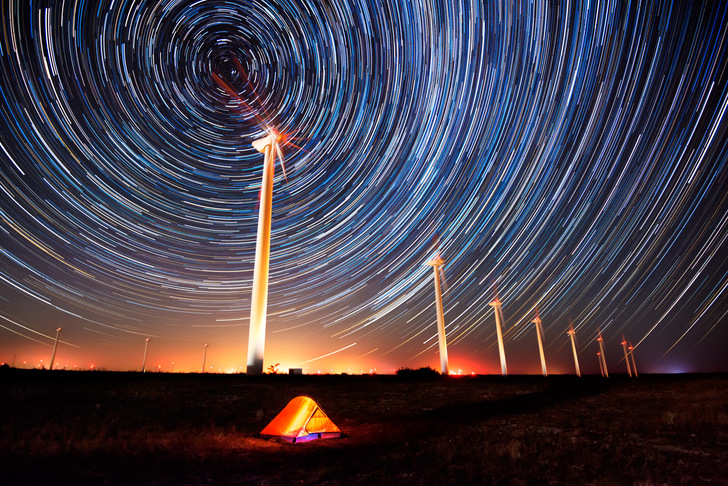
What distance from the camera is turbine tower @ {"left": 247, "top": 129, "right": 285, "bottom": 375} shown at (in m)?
28.3

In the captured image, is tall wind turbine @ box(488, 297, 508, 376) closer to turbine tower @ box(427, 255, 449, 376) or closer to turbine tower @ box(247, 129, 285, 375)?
turbine tower @ box(427, 255, 449, 376)

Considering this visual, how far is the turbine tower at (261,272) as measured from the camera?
28273 millimetres

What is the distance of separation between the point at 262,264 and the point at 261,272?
2.51 feet

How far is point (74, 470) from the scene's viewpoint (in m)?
8.94

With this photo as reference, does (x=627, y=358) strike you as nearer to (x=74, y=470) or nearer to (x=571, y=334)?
(x=571, y=334)

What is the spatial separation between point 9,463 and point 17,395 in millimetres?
7476

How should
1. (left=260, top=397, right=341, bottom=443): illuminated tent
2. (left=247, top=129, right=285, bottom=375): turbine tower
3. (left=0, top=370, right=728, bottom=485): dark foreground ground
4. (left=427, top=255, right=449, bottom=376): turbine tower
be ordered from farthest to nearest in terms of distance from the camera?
(left=427, top=255, right=449, bottom=376): turbine tower < (left=247, top=129, right=285, bottom=375): turbine tower < (left=260, top=397, right=341, bottom=443): illuminated tent < (left=0, top=370, right=728, bottom=485): dark foreground ground

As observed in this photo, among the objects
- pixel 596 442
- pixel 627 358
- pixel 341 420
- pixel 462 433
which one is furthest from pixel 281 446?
pixel 627 358

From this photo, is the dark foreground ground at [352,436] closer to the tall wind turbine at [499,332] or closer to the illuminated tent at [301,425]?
the illuminated tent at [301,425]

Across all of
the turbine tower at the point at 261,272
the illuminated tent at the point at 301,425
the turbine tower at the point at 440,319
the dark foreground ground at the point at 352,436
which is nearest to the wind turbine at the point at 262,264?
the turbine tower at the point at 261,272

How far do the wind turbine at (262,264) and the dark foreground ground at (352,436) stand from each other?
6.19 metres

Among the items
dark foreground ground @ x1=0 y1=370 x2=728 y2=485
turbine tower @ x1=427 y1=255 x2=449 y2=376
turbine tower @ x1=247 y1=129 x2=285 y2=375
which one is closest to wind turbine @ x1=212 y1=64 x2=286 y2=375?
turbine tower @ x1=247 y1=129 x2=285 y2=375

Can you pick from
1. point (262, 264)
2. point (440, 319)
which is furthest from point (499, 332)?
point (262, 264)

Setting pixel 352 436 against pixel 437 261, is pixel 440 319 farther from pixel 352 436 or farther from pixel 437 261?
pixel 352 436
